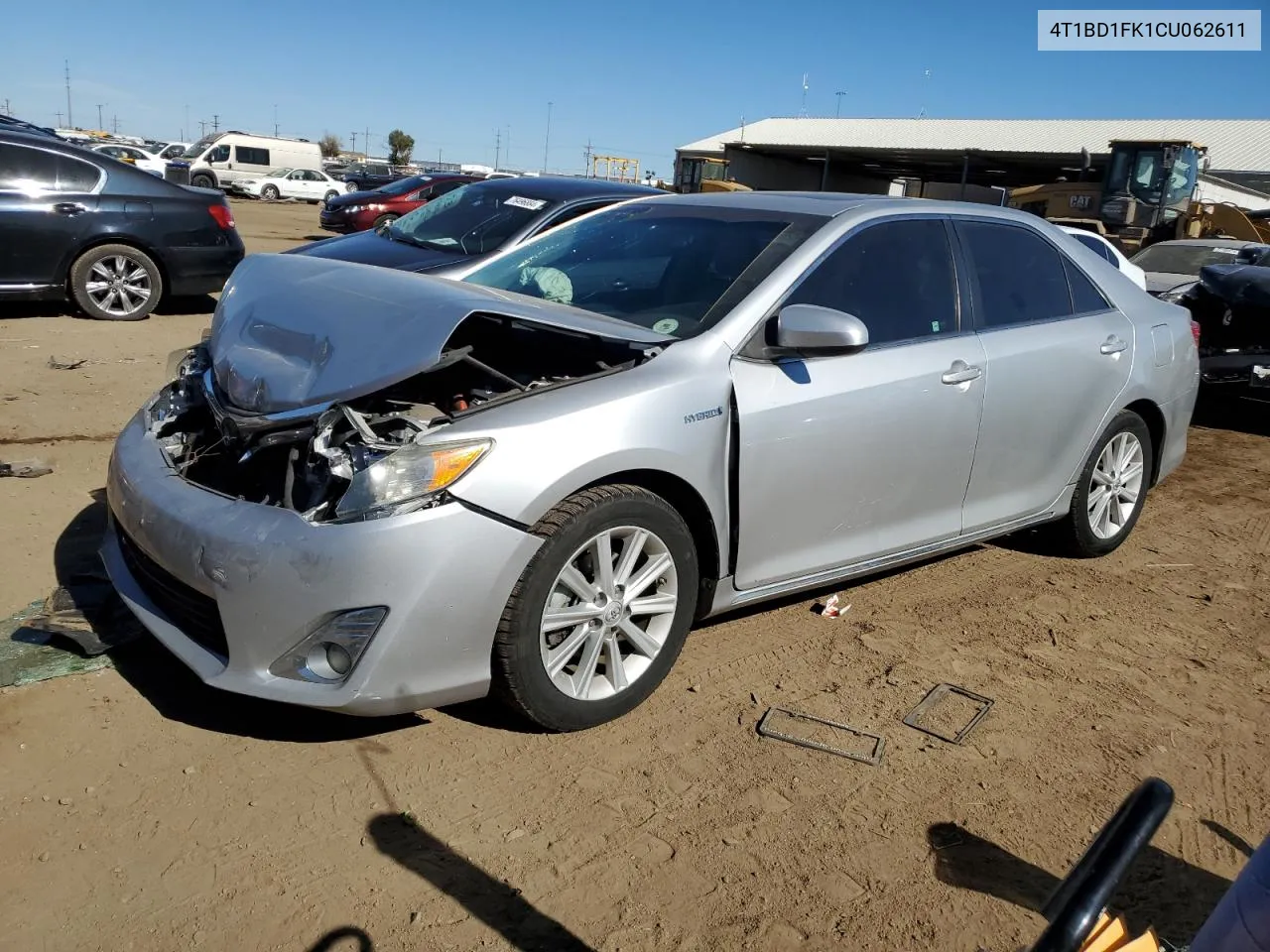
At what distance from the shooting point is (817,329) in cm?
338

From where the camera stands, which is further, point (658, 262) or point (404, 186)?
point (404, 186)

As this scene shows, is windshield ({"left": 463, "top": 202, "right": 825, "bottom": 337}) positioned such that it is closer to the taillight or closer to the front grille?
the front grille

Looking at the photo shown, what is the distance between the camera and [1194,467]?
7.20 metres

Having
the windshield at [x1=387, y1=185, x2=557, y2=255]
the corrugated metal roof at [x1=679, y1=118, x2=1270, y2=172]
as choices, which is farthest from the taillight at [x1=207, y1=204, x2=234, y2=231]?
the corrugated metal roof at [x1=679, y1=118, x2=1270, y2=172]

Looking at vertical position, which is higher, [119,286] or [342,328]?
[342,328]

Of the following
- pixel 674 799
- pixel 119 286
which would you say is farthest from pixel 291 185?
pixel 674 799

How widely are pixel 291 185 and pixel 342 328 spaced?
38382 millimetres

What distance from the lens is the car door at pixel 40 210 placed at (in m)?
8.62

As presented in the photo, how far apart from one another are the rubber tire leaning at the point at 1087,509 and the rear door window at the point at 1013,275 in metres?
0.64

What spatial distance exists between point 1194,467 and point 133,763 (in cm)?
682

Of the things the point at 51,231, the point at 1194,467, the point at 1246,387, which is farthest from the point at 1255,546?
the point at 51,231

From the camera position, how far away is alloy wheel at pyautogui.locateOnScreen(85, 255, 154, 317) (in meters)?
9.16

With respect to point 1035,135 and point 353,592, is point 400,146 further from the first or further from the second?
point 353,592

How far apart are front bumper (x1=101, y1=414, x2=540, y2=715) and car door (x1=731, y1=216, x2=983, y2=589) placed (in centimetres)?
98
